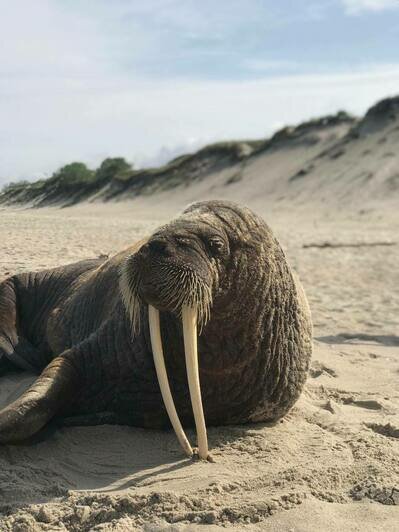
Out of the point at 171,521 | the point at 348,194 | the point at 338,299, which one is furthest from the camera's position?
the point at 348,194

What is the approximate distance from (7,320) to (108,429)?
216 cm

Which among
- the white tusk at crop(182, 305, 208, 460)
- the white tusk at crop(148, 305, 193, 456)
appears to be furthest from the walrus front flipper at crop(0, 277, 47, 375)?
the white tusk at crop(182, 305, 208, 460)

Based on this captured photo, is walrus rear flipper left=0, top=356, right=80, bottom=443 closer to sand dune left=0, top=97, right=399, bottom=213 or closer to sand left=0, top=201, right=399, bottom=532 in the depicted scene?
sand left=0, top=201, right=399, bottom=532

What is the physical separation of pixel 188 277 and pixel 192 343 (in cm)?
28

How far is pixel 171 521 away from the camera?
266 cm

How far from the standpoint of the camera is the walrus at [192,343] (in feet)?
9.35

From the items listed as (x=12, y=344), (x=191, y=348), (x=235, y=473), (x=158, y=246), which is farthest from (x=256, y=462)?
(x=12, y=344)

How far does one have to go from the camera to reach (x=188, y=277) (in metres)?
2.79

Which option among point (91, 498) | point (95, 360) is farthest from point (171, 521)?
point (95, 360)

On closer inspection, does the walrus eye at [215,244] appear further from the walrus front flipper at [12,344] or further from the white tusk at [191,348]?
the walrus front flipper at [12,344]

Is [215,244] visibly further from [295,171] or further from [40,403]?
[295,171]

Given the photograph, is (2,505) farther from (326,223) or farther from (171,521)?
(326,223)

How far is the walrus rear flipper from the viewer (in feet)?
10.5

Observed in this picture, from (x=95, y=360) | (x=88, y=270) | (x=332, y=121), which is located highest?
(x=332, y=121)
